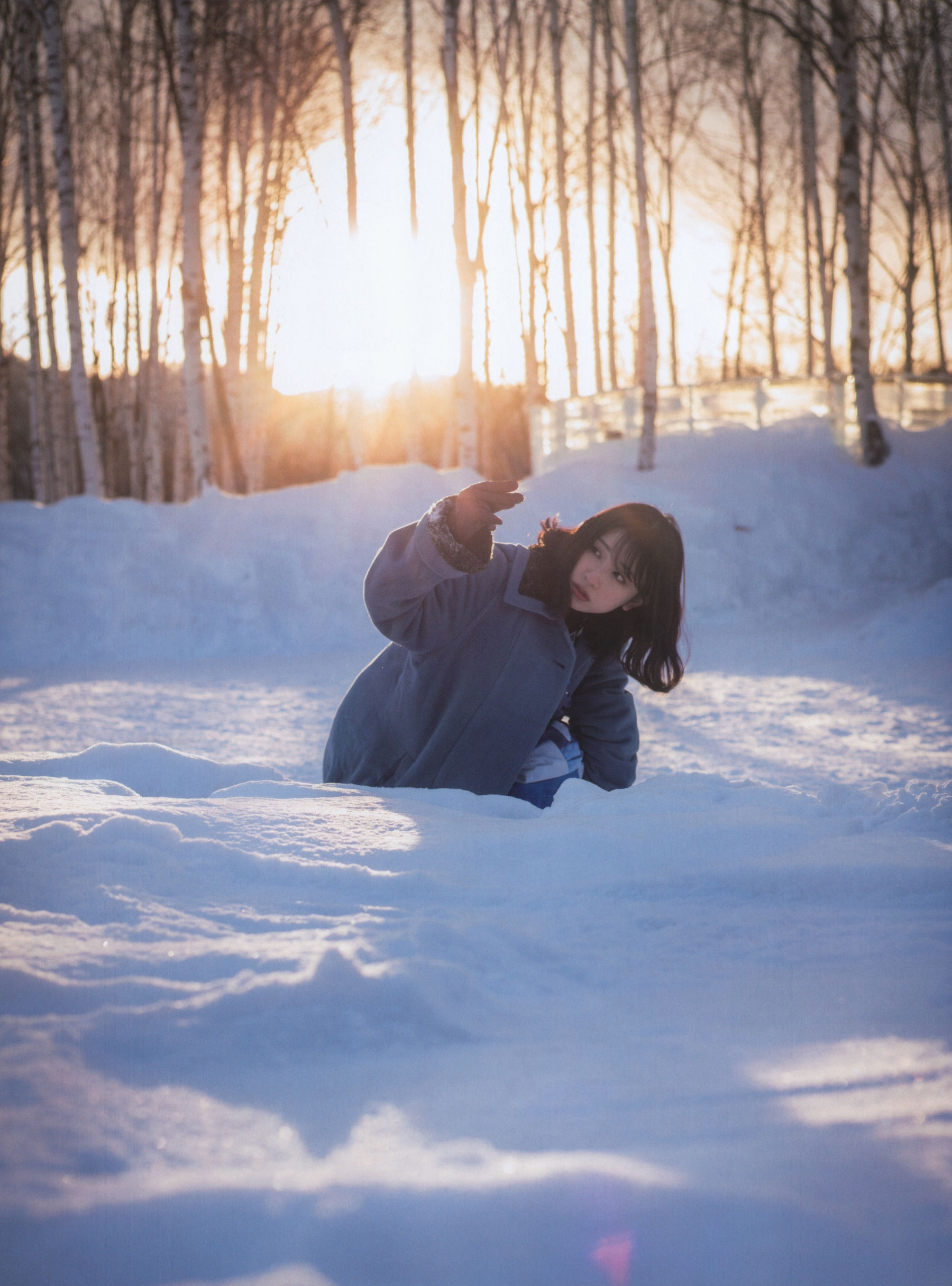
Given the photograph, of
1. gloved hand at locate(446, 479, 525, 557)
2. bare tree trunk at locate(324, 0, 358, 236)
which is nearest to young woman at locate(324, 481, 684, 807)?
gloved hand at locate(446, 479, 525, 557)

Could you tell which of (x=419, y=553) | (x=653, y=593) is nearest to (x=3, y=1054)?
(x=419, y=553)

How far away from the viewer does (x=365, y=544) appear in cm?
792

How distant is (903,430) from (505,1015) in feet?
37.6

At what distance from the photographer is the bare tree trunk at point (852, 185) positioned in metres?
8.99

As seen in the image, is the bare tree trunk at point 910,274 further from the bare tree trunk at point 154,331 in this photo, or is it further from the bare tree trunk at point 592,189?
the bare tree trunk at point 154,331

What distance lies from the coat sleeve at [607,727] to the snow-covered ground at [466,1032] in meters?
0.41

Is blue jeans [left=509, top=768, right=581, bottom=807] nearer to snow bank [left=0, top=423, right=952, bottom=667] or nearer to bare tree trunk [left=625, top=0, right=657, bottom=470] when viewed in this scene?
snow bank [left=0, top=423, right=952, bottom=667]

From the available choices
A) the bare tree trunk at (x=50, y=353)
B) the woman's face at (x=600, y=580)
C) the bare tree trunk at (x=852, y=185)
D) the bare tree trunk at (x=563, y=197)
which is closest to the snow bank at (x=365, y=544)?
the bare tree trunk at (x=852, y=185)

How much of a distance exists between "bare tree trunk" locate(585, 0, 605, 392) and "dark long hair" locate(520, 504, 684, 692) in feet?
46.6

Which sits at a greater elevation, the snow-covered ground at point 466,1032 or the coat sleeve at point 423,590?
the coat sleeve at point 423,590

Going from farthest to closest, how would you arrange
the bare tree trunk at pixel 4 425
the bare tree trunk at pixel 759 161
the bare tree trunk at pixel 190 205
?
1. the bare tree trunk at pixel 759 161
2. the bare tree trunk at pixel 4 425
3. the bare tree trunk at pixel 190 205

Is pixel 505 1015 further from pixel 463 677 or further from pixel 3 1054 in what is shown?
pixel 463 677

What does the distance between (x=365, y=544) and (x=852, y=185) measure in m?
6.71

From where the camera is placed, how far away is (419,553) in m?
1.77
